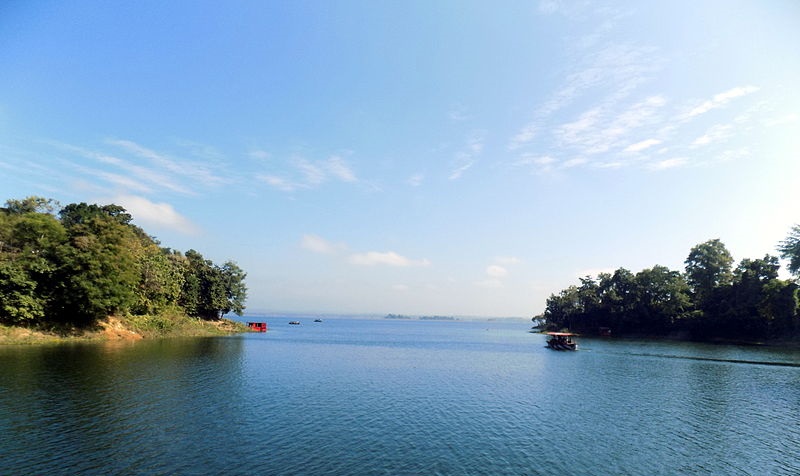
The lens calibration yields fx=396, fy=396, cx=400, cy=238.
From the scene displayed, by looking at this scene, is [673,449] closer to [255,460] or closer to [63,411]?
[255,460]

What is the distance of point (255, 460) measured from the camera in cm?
2472

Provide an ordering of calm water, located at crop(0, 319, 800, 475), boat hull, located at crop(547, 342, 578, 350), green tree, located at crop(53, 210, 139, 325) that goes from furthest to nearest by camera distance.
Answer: boat hull, located at crop(547, 342, 578, 350) → green tree, located at crop(53, 210, 139, 325) → calm water, located at crop(0, 319, 800, 475)

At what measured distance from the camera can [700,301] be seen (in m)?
139

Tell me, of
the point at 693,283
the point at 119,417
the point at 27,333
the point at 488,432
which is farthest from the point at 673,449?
the point at 693,283

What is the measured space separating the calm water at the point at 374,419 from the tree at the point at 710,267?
89.4 meters

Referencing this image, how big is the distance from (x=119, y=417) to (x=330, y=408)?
56.4 ft

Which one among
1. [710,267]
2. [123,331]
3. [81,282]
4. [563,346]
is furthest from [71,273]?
[710,267]

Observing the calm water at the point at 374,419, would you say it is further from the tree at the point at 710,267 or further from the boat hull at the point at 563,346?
the tree at the point at 710,267

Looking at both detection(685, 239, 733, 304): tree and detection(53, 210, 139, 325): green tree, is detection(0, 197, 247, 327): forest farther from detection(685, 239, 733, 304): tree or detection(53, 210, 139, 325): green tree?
detection(685, 239, 733, 304): tree

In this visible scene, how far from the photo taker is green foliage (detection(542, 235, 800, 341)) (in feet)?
363

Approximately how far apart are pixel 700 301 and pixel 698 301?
1.15 metres

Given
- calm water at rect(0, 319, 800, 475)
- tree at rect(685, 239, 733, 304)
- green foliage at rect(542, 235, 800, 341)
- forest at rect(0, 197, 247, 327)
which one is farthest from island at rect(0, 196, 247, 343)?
tree at rect(685, 239, 733, 304)

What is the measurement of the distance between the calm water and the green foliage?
206 feet

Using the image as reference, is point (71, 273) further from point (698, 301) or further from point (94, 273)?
point (698, 301)
